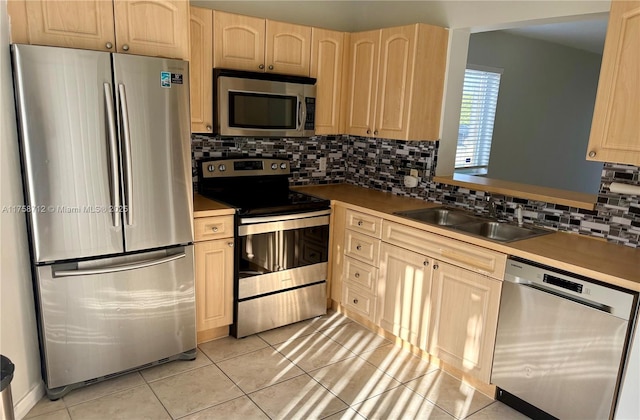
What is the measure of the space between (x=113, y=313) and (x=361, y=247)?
1623 mm

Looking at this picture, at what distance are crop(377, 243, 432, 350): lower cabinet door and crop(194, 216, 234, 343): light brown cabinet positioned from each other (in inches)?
39.9

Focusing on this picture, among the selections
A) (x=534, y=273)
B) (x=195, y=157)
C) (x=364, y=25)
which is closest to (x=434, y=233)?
(x=534, y=273)

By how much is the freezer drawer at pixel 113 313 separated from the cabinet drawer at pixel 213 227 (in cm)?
15

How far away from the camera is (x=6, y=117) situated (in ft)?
7.04

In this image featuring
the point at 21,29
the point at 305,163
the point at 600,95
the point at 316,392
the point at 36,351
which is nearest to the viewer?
the point at 21,29

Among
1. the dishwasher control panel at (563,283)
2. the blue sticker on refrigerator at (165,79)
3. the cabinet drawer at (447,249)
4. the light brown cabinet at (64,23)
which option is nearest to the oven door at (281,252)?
the cabinet drawer at (447,249)

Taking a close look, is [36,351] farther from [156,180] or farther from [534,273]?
[534,273]

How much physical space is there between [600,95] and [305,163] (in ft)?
7.29

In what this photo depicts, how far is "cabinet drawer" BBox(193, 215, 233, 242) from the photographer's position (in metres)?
2.84

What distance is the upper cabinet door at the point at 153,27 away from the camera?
92.8 inches

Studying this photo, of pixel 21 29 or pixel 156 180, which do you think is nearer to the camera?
pixel 21 29

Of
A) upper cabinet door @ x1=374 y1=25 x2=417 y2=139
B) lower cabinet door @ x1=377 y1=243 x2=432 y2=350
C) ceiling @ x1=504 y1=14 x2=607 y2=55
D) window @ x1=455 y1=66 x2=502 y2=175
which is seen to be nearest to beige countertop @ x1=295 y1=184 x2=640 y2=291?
lower cabinet door @ x1=377 y1=243 x2=432 y2=350

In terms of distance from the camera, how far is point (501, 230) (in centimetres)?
298

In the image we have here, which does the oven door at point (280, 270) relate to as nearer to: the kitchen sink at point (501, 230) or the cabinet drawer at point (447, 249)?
the cabinet drawer at point (447, 249)
